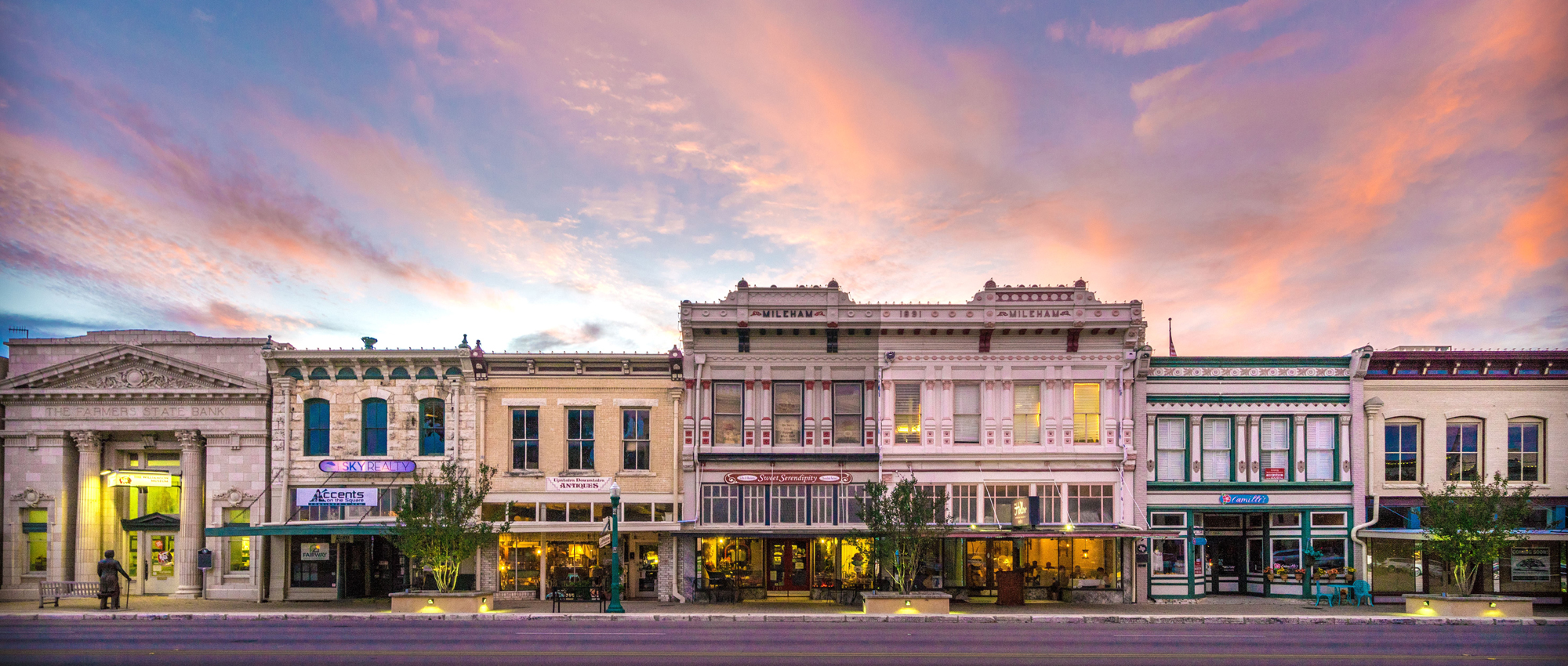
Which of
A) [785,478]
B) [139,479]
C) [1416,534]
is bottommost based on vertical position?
[1416,534]

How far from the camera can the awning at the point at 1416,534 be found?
2797 cm

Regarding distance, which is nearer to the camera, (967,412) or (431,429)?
(431,429)

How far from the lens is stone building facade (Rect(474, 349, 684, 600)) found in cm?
2978

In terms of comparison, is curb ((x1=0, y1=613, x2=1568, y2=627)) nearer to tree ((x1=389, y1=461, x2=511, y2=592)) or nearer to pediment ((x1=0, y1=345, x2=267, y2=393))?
tree ((x1=389, y1=461, x2=511, y2=592))

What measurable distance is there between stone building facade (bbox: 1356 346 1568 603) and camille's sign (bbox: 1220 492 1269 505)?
338 centimetres

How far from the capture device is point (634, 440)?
99.3 feet

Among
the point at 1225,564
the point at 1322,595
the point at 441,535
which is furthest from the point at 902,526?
the point at 1322,595

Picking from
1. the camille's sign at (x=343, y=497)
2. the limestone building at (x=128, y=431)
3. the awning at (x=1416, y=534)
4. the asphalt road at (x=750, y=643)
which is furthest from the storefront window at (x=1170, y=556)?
the limestone building at (x=128, y=431)

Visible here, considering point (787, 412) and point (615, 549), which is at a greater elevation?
point (787, 412)

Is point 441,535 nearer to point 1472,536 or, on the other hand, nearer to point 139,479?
point 139,479

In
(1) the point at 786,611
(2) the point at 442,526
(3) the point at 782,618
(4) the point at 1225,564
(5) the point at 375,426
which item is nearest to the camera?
(3) the point at 782,618

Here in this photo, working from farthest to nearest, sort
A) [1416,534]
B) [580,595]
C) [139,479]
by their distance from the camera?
[139,479] → [580,595] → [1416,534]

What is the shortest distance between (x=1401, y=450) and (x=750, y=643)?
2572 centimetres

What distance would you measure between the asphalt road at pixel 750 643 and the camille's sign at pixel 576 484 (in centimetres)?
619
